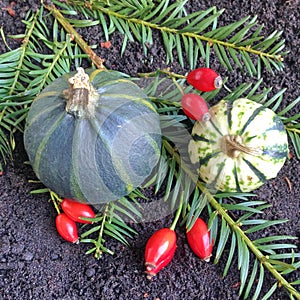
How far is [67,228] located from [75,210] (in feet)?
0.16

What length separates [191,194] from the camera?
142cm

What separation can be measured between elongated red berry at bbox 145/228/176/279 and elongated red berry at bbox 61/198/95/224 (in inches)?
6.8

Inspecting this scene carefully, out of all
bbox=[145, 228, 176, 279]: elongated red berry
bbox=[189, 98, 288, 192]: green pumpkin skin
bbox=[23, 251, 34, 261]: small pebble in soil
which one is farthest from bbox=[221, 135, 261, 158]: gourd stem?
bbox=[23, 251, 34, 261]: small pebble in soil

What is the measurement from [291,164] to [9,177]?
0.75 meters

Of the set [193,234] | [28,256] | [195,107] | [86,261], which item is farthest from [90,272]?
[195,107]

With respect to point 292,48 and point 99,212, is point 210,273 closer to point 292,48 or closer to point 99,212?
point 99,212

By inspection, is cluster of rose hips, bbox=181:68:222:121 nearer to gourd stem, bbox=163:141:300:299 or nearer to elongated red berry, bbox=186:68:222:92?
elongated red berry, bbox=186:68:222:92

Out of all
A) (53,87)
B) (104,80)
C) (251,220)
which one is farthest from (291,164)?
(53,87)

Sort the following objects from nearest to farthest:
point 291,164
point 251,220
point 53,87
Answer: point 53,87
point 251,220
point 291,164

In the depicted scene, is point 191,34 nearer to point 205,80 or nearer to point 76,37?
point 205,80

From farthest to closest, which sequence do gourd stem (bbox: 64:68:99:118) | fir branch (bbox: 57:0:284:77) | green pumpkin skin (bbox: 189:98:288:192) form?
fir branch (bbox: 57:0:284:77)
green pumpkin skin (bbox: 189:98:288:192)
gourd stem (bbox: 64:68:99:118)

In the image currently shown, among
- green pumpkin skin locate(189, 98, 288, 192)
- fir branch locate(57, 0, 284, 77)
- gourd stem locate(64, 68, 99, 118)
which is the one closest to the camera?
gourd stem locate(64, 68, 99, 118)

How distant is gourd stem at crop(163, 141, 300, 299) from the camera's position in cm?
132

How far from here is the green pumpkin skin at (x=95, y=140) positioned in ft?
3.94
